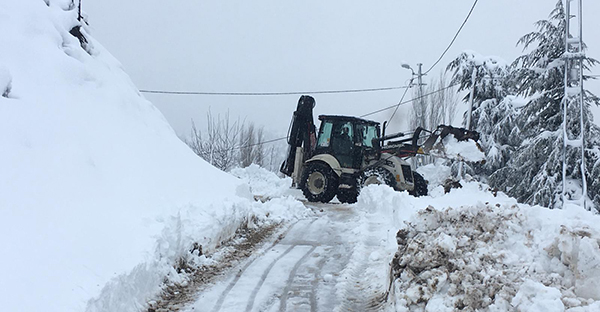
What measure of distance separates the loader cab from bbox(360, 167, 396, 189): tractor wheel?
56 cm

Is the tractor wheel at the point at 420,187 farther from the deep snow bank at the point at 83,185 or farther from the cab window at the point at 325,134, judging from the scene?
the deep snow bank at the point at 83,185

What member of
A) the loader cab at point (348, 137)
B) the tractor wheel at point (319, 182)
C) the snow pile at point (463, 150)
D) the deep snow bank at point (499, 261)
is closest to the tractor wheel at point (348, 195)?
Result: the tractor wheel at point (319, 182)

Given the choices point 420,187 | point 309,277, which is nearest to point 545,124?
point 420,187

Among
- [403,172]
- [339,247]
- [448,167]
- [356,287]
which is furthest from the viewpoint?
[448,167]

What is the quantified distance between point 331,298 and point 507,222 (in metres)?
2.12

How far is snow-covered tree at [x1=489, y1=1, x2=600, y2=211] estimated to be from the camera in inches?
559

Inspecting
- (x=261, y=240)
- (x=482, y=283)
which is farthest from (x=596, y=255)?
(x=261, y=240)

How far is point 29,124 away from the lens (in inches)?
260

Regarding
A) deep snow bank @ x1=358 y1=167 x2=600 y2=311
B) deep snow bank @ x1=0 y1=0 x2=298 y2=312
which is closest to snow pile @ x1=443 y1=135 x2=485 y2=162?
deep snow bank @ x1=0 y1=0 x2=298 y2=312

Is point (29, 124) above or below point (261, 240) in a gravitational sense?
above

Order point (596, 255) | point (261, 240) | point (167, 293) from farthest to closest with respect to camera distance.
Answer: point (261, 240)
point (167, 293)
point (596, 255)

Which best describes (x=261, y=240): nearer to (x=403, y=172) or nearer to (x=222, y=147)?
(x=403, y=172)

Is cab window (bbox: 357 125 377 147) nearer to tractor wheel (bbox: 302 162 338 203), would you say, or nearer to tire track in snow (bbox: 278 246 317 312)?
tractor wheel (bbox: 302 162 338 203)

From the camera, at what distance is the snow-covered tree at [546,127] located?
14188mm
